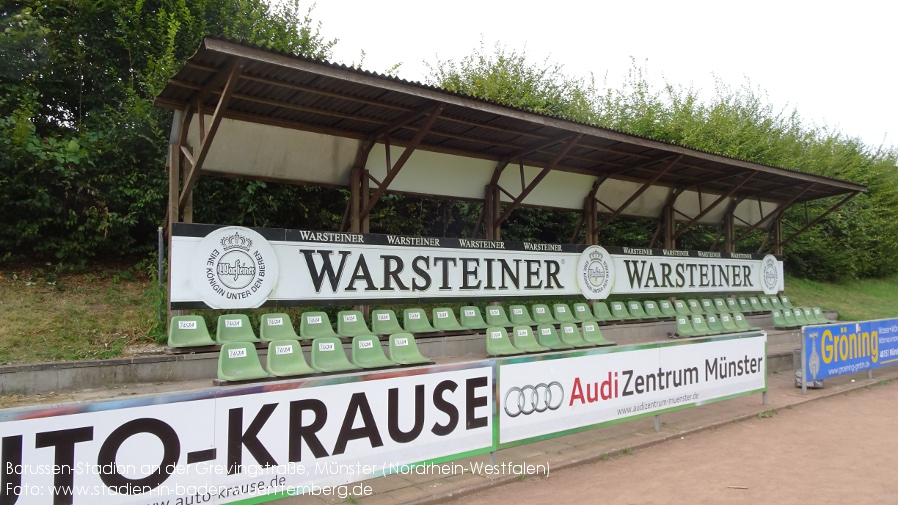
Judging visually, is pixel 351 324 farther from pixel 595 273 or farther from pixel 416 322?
pixel 595 273

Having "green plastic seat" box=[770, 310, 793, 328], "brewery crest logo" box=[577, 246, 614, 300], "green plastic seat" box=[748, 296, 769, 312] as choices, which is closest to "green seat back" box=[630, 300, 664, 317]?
"brewery crest logo" box=[577, 246, 614, 300]

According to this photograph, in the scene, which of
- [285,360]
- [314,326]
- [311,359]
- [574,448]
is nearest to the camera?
[574,448]

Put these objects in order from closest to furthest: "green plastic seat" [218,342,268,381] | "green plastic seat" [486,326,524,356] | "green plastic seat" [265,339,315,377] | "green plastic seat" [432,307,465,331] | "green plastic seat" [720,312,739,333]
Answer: "green plastic seat" [218,342,268,381] → "green plastic seat" [265,339,315,377] → "green plastic seat" [486,326,524,356] → "green plastic seat" [432,307,465,331] → "green plastic seat" [720,312,739,333]

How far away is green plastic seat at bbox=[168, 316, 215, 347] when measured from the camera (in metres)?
8.02

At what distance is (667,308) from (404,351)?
30.5 feet

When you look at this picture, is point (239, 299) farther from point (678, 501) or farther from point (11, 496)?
point (678, 501)

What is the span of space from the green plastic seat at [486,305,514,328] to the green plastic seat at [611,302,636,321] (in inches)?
127

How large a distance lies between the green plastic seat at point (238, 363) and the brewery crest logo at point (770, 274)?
1662 cm

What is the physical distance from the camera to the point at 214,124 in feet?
25.8

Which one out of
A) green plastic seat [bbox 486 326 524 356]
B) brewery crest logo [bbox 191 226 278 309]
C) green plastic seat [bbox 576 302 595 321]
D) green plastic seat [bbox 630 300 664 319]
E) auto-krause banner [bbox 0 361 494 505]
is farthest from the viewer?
green plastic seat [bbox 630 300 664 319]

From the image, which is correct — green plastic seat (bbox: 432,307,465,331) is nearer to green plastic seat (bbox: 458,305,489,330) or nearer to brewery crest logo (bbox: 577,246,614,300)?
green plastic seat (bbox: 458,305,489,330)

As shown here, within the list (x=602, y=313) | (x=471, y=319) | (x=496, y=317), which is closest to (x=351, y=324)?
(x=471, y=319)

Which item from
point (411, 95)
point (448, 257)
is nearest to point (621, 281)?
point (448, 257)

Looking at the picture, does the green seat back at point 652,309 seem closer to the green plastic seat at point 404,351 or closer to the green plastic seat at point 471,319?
the green plastic seat at point 471,319
